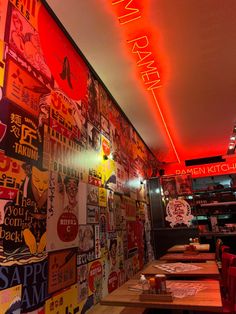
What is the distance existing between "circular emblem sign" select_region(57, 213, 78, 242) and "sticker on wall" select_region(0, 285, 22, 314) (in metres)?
0.68

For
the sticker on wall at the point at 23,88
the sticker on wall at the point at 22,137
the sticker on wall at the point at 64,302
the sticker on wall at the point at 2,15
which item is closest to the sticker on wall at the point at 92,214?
the sticker on wall at the point at 64,302

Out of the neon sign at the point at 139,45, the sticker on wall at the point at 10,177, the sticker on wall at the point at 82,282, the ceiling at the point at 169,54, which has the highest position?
the ceiling at the point at 169,54

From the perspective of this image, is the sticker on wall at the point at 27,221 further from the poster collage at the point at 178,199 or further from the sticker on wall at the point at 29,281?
the poster collage at the point at 178,199

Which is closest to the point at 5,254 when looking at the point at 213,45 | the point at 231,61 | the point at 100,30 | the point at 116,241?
the point at 116,241

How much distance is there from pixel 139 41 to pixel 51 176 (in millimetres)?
2180

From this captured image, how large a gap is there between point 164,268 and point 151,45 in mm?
2915

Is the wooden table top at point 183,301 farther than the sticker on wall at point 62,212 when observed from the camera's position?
No

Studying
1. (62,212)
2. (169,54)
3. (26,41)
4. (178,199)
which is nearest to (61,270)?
(62,212)

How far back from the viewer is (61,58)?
2.99 metres

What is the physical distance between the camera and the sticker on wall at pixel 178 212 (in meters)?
6.41

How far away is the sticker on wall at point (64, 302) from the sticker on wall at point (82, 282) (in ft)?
0.30

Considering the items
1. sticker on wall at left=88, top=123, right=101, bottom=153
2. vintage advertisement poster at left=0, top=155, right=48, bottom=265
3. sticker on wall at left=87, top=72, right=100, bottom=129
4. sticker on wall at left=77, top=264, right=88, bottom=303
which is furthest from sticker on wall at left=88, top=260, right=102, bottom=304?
sticker on wall at left=87, top=72, right=100, bottom=129

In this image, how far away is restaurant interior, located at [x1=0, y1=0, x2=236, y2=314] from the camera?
1.99 m

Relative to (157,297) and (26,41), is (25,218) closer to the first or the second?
(157,297)
